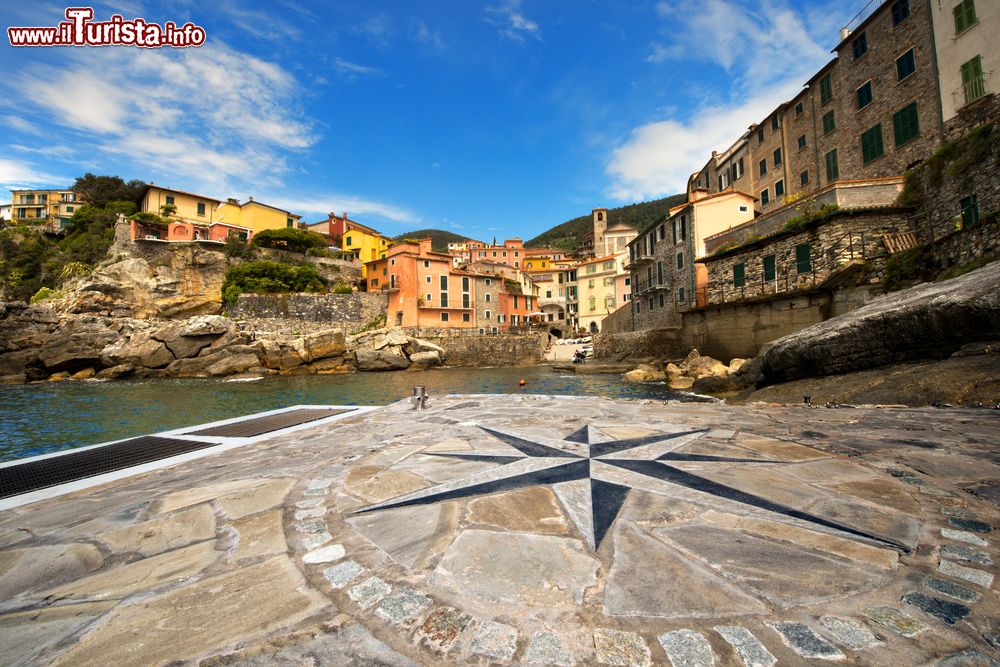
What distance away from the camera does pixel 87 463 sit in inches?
183

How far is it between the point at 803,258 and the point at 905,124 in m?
9.55

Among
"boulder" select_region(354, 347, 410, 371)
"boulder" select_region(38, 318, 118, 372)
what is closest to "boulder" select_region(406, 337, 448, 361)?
"boulder" select_region(354, 347, 410, 371)

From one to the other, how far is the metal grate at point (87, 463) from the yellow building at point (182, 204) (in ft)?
184

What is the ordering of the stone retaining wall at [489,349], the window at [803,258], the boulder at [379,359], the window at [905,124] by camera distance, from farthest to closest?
the stone retaining wall at [489,349]
the boulder at [379,359]
the window at [905,124]
the window at [803,258]

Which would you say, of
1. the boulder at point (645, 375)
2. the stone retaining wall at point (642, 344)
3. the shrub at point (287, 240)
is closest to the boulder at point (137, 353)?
the shrub at point (287, 240)

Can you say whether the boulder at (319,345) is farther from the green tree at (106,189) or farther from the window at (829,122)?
the window at (829,122)

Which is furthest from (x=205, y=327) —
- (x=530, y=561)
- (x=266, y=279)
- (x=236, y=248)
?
(x=530, y=561)

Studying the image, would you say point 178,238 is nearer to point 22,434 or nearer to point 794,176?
point 22,434

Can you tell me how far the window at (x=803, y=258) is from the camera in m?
19.1

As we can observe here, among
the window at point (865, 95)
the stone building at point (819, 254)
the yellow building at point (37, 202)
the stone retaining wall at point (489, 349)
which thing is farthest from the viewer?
the yellow building at point (37, 202)

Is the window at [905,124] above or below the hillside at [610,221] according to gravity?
below

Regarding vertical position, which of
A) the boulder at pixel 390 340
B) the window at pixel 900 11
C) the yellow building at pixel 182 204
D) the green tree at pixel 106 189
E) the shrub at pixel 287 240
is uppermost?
the green tree at pixel 106 189

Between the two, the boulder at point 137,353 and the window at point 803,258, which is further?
the boulder at point 137,353

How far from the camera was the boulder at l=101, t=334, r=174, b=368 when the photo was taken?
109ft
